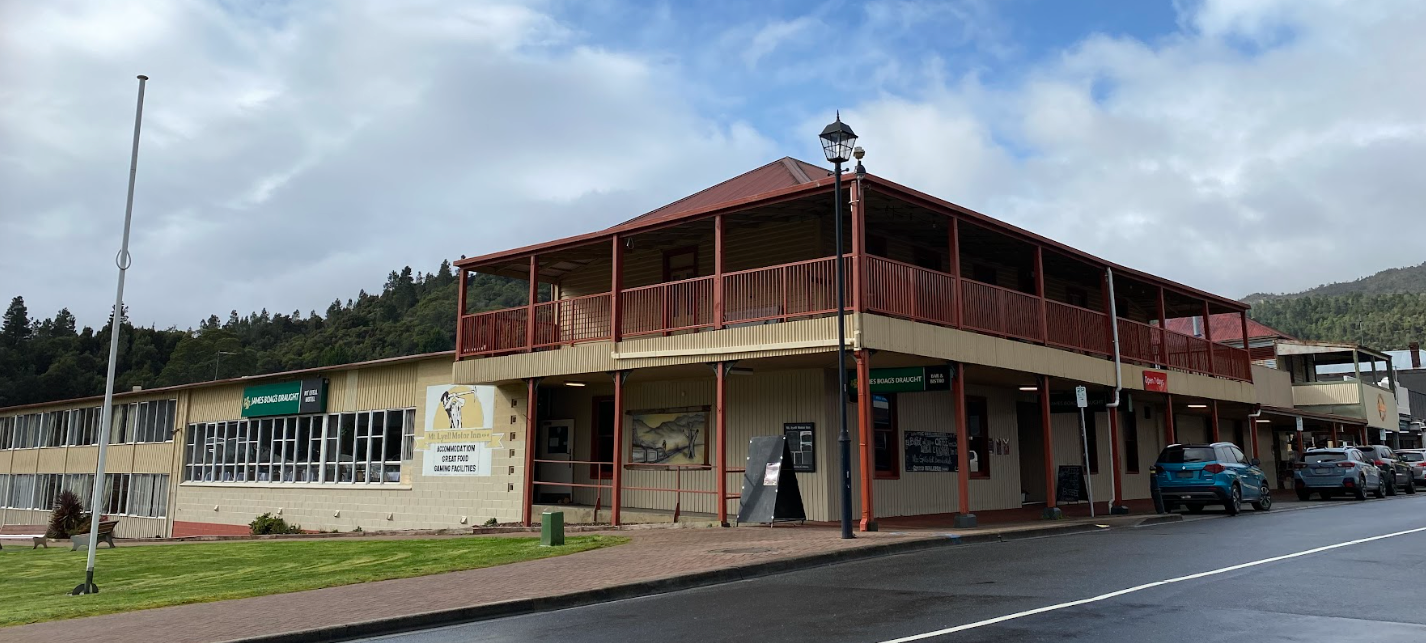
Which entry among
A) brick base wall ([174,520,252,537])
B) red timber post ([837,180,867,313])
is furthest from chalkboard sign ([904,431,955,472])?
brick base wall ([174,520,252,537])

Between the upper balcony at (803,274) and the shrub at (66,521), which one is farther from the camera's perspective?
the shrub at (66,521)

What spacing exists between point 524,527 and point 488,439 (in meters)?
3.14

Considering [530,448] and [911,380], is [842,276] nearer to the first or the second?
[911,380]

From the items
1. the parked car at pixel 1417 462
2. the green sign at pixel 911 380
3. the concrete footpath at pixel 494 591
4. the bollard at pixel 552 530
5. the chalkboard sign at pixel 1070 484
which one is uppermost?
the green sign at pixel 911 380

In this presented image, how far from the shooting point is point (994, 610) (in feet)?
27.9

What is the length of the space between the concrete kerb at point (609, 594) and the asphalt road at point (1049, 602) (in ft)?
0.87

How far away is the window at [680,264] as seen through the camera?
72.2ft

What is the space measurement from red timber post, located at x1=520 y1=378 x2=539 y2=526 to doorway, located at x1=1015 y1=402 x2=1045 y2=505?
38.5 ft

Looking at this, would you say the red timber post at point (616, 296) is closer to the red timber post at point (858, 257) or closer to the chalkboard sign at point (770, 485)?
the chalkboard sign at point (770, 485)

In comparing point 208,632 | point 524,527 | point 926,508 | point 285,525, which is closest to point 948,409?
point 926,508

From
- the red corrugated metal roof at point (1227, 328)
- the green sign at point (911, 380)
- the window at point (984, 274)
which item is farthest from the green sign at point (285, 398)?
the red corrugated metal roof at point (1227, 328)

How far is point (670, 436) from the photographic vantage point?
71.3 ft

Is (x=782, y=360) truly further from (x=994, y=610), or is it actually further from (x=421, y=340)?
(x=421, y=340)

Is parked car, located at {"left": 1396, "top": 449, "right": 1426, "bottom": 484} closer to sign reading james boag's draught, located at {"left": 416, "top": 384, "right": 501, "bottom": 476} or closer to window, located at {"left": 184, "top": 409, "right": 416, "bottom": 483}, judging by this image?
sign reading james boag's draught, located at {"left": 416, "top": 384, "right": 501, "bottom": 476}
